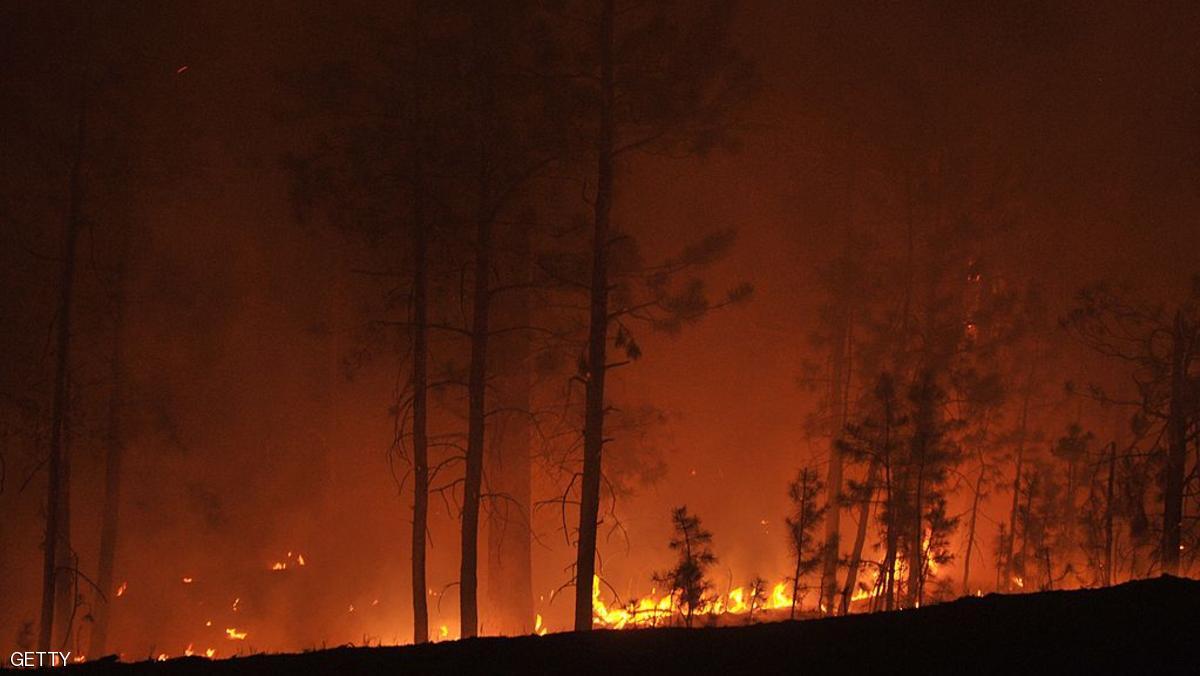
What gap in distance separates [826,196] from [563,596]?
12.3 m

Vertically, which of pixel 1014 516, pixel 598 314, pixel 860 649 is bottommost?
pixel 860 649

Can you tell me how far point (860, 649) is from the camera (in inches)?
218

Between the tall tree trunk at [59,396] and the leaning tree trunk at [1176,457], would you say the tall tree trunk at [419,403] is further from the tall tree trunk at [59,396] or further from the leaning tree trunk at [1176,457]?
the leaning tree trunk at [1176,457]

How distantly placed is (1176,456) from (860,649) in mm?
9438

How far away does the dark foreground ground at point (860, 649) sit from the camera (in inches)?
205

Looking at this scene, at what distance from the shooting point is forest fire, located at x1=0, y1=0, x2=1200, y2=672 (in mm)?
11664

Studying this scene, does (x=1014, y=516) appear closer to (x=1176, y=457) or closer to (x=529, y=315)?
(x=1176, y=457)

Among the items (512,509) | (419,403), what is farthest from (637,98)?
(512,509)

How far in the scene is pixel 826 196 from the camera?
23516 millimetres

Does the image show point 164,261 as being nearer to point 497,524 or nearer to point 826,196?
point 497,524

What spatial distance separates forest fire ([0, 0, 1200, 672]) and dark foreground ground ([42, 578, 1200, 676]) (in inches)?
3.8

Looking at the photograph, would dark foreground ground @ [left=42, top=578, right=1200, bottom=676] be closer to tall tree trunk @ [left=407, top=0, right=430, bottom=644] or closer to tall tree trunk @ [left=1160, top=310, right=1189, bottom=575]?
tall tree trunk @ [left=407, top=0, right=430, bottom=644]

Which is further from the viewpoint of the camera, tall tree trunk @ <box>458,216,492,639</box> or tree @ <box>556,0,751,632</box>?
tall tree trunk @ <box>458,216,492,639</box>

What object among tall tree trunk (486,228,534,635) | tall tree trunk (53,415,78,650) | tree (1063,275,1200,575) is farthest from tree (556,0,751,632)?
tall tree trunk (53,415,78,650)
